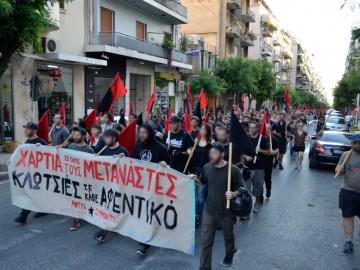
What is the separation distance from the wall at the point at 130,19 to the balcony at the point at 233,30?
13.7 metres

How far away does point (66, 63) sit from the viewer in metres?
15.9

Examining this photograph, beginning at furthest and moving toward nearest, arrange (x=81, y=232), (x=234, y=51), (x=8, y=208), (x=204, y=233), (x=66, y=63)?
1. (x=234, y=51)
2. (x=66, y=63)
3. (x=8, y=208)
4. (x=81, y=232)
5. (x=204, y=233)

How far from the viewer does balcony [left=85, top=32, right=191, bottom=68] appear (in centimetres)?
1712

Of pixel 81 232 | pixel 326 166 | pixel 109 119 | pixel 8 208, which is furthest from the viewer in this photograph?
pixel 326 166

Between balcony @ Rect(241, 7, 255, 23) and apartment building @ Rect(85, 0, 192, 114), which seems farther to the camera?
balcony @ Rect(241, 7, 255, 23)

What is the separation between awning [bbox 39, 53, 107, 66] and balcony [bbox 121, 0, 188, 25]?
484cm

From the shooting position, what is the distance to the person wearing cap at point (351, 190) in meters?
5.21

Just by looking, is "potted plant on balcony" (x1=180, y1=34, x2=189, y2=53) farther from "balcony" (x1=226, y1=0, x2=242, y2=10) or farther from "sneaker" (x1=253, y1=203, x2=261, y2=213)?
"sneaker" (x1=253, y1=203, x2=261, y2=213)

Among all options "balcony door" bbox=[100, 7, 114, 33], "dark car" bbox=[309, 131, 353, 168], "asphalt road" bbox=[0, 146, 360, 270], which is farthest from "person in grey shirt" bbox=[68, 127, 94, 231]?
"balcony door" bbox=[100, 7, 114, 33]

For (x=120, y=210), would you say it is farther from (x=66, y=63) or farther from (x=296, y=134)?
(x=66, y=63)

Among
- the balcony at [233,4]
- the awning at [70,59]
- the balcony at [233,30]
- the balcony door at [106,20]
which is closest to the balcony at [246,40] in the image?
the balcony at [233,30]

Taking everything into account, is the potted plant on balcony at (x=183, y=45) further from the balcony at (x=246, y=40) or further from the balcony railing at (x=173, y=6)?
the balcony at (x=246, y=40)

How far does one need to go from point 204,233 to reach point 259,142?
11.0 feet

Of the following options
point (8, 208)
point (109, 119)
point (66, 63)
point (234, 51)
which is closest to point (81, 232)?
point (8, 208)
